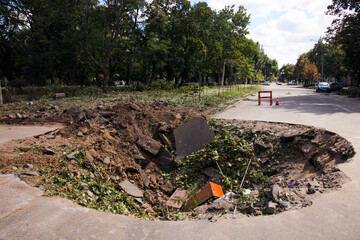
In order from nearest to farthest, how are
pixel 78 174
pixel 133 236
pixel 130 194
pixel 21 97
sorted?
pixel 133 236 < pixel 78 174 < pixel 130 194 < pixel 21 97

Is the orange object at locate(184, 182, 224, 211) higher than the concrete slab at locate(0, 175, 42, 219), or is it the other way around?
the concrete slab at locate(0, 175, 42, 219)

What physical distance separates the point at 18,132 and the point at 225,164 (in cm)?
606

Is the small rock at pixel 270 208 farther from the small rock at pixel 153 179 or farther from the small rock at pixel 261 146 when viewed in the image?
the small rock at pixel 261 146

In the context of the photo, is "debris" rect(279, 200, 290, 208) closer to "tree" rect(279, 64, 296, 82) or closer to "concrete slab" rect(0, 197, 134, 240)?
"concrete slab" rect(0, 197, 134, 240)

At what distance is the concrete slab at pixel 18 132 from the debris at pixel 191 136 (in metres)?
4.00

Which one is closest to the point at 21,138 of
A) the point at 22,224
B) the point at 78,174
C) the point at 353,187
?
the point at 78,174

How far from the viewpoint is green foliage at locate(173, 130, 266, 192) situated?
6145mm

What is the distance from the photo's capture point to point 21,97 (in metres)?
18.1

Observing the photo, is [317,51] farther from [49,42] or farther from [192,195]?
[192,195]

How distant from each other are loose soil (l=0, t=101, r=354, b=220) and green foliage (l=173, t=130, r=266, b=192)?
0.20 meters

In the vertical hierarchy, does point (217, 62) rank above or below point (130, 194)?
above

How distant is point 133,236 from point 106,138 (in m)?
4.51

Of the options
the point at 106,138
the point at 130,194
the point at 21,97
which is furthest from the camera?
the point at 21,97

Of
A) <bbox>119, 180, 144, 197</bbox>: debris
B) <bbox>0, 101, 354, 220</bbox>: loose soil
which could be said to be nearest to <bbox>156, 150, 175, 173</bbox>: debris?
<bbox>0, 101, 354, 220</bbox>: loose soil
